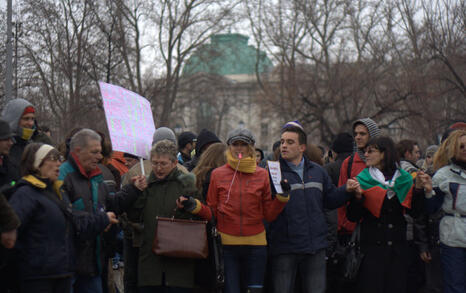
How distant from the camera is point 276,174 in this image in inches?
209

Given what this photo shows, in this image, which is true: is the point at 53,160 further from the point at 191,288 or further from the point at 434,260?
the point at 434,260

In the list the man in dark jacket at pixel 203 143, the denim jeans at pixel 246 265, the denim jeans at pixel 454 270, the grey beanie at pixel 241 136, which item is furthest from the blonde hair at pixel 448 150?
the man in dark jacket at pixel 203 143

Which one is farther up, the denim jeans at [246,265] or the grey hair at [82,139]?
the grey hair at [82,139]

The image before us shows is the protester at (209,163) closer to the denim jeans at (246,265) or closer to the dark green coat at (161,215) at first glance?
the dark green coat at (161,215)

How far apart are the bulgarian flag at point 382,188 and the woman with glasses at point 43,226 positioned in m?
2.88

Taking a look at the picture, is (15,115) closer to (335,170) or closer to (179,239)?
(179,239)

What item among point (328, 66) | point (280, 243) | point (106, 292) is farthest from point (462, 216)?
point (328, 66)

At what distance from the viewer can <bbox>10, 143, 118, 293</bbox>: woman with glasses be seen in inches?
168

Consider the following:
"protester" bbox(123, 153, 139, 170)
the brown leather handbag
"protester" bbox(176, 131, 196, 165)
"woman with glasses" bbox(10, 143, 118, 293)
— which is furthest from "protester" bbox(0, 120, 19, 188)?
"protester" bbox(176, 131, 196, 165)

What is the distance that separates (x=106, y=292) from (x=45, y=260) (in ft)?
6.38

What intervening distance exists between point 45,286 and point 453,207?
4214 millimetres

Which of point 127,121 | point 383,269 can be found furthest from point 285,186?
point 127,121

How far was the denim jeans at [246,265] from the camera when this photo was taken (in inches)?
215

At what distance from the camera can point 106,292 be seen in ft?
20.0
